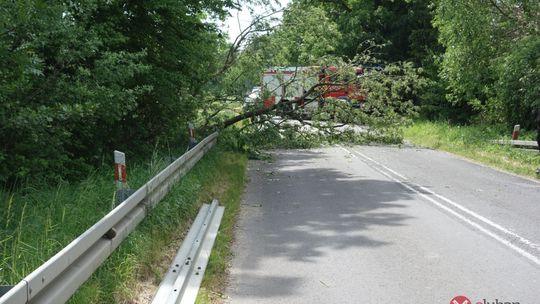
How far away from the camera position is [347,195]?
441 inches

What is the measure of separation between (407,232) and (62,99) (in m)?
4.96

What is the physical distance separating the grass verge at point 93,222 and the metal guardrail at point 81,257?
0.23 m

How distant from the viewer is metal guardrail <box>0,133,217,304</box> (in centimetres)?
334

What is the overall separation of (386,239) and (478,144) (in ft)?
48.8

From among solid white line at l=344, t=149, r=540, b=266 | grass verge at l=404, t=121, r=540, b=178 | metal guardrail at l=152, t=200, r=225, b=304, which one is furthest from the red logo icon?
grass verge at l=404, t=121, r=540, b=178

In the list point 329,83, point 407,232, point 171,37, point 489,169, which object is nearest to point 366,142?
point 329,83

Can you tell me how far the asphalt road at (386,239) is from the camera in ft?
18.6

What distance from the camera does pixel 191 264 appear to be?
6.11 meters

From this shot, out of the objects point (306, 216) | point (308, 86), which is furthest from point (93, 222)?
point (308, 86)

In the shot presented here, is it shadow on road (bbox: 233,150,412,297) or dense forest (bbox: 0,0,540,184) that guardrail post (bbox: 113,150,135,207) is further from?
shadow on road (bbox: 233,150,412,297)

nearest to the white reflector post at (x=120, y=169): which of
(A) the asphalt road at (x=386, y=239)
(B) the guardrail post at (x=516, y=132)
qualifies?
(A) the asphalt road at (x=386, y=239)

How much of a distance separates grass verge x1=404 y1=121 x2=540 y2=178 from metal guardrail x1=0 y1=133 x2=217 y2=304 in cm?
1153

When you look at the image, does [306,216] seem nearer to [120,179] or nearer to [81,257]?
[120,179]

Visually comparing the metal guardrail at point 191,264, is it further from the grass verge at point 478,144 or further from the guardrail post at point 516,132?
the guardrail post at point 516,132
